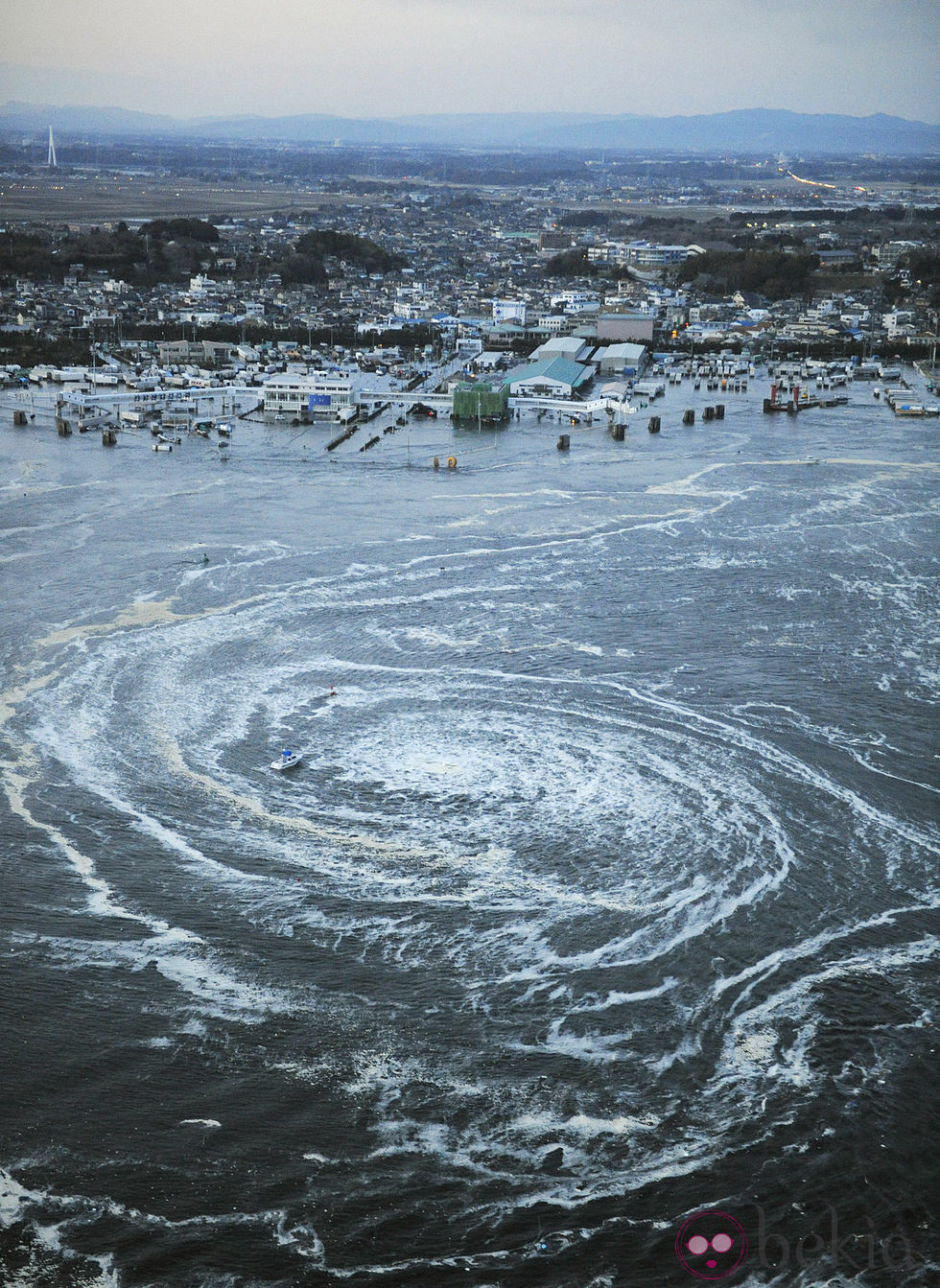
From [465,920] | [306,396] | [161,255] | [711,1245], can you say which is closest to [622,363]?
[306,396]

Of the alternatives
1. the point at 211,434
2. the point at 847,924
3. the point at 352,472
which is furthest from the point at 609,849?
the point at 211,434

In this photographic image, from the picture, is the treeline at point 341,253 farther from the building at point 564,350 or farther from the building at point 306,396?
the building at point 306,396

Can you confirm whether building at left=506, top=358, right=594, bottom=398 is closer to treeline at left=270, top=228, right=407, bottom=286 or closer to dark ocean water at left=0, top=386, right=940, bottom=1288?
dark ocean water at left=0, top=386, right=940, bottom=1288

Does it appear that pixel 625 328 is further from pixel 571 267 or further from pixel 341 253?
pixel 341 253

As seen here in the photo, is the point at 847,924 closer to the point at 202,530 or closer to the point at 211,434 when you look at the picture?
the point at 202,530

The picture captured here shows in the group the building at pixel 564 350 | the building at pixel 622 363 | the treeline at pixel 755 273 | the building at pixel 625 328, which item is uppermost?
the treeline at pixel 755 273

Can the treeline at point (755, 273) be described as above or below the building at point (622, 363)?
above

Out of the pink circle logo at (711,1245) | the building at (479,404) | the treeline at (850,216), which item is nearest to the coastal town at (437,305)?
the building at (479,404)
